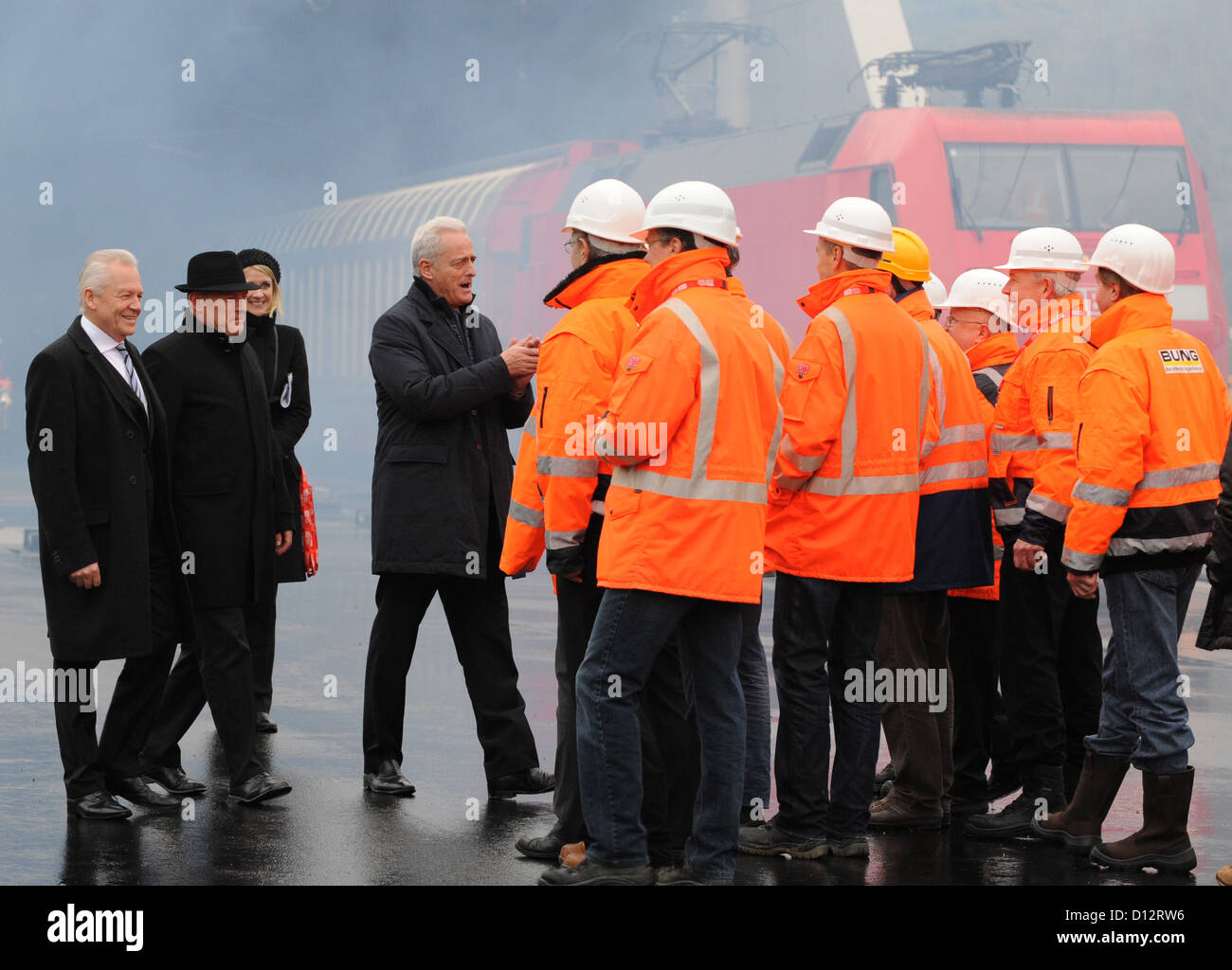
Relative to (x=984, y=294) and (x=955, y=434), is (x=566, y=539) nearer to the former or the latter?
(x=955, y=434)

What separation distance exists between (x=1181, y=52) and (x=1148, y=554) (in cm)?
4682

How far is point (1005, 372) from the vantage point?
5.92 meters

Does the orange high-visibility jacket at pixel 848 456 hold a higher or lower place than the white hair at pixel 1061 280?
lower

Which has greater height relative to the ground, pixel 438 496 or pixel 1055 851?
pixel 438 496

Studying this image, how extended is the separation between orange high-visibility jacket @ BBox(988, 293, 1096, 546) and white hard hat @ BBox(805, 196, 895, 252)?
77 centimetres

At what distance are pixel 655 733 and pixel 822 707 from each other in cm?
60

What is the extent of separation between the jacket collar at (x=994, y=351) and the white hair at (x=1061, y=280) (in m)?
0.32

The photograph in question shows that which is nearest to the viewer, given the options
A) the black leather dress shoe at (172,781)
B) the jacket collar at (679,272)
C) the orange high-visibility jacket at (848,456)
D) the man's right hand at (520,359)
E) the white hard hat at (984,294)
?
the jacket collar at (679,272)

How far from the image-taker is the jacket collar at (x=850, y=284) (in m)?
5.16

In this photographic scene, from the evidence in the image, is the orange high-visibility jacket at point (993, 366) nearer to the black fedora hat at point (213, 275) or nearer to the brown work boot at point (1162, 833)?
the brown work boot at point (1162, 833)

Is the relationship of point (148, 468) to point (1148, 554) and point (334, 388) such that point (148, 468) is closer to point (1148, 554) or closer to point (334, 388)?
point (1148, 554)

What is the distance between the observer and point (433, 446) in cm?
591

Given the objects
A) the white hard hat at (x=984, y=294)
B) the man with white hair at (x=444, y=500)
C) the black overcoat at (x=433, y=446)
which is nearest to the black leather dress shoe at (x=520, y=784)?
the man with white hair at (x=444, y=500)
